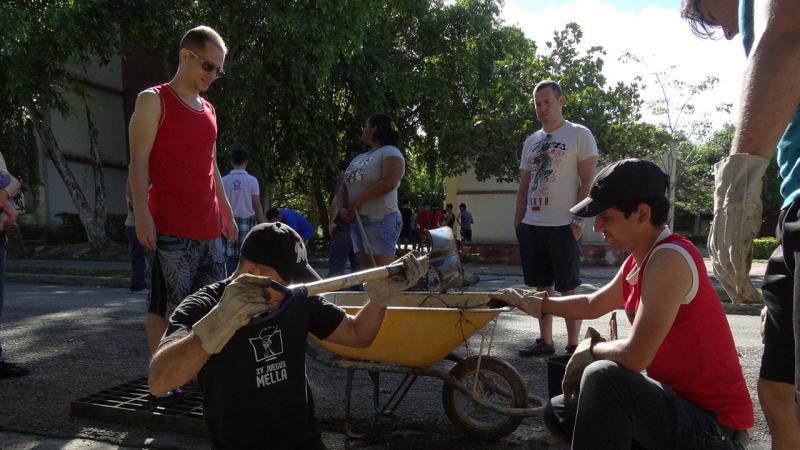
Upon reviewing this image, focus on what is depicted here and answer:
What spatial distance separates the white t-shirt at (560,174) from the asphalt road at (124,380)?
1122 mm

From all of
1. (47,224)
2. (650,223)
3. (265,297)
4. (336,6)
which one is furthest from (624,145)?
(47,224)

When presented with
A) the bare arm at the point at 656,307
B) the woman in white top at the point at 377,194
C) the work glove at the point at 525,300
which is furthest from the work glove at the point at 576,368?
the woman in white top at the point at 377,194

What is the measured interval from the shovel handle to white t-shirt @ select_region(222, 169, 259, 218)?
481 centimetres

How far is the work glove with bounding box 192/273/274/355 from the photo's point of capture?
166 centimetres

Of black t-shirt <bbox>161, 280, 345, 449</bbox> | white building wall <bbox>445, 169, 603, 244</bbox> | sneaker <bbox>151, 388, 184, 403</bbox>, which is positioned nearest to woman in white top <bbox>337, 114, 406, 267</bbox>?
sneaker <bbox>151, 388, 184, 403</bbox>

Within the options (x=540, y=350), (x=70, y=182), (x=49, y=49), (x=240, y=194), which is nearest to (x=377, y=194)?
(x=540, y=350)

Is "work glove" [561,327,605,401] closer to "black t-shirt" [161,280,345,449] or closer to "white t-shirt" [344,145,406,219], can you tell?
"black t-shirt" [161,280,345,449]

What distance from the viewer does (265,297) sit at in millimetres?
1705

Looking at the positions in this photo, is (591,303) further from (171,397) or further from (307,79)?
(307,79)

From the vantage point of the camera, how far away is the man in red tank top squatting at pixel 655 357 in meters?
1.91

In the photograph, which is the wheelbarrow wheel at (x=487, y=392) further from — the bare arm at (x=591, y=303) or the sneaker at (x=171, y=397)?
the sneaker at (x=171, y=397)

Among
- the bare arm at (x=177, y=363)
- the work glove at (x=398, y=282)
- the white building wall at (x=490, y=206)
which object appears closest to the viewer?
the bare arm at (x=177, y=363)

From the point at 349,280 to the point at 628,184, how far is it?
1.02 meters

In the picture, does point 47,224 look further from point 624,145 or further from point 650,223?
point 650,223
